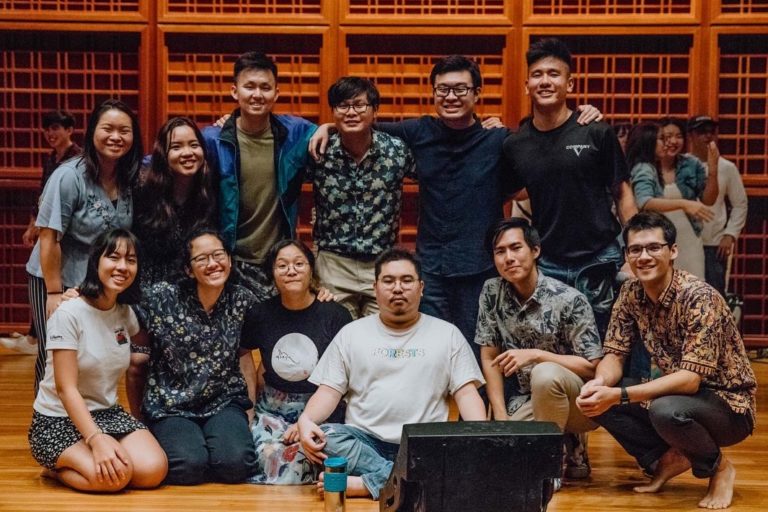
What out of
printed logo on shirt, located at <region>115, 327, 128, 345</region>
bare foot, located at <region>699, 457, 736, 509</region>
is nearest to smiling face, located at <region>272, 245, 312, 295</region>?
printed logo on shirt, located at <region>115, 327, 128, 345</region>

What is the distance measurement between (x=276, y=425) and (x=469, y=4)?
3.06m

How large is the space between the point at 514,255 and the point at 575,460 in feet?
→ 2.61

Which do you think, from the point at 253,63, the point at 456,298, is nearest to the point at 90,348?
the point at 253,63

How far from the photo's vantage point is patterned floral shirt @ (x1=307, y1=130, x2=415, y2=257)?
4.00 metres

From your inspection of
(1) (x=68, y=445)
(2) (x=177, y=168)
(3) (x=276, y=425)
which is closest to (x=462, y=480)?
(3) (x=276, y=425)

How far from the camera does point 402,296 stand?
3.61 m

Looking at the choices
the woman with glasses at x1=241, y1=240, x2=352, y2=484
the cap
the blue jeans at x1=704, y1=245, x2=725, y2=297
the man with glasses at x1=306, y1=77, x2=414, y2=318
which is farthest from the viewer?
the blue jeans at x1=704, y1=245, x2=725, y2=297

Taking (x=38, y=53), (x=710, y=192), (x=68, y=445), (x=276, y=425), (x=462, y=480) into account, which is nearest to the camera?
(x=462, y=480)

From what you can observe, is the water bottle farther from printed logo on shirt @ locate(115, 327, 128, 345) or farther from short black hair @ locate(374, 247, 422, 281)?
printed logo on shirt @ locate(115, 327, 128, 345)

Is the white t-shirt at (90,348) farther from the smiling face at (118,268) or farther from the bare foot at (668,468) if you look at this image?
the bare foot at (668,468)

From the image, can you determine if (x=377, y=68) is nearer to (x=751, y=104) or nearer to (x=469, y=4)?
(x=469, y=4)

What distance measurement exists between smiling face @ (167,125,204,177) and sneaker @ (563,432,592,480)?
1669 millimetres

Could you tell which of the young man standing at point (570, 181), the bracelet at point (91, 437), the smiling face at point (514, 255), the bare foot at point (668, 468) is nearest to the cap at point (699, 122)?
the young man standing at point (570, 181)

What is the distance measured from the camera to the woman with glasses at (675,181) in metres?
5.26
